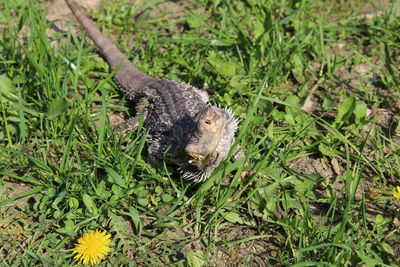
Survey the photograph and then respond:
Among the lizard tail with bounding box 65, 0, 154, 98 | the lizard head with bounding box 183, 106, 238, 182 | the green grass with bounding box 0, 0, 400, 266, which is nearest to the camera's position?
the lizard head with bounding box 183, 106, 238, 182

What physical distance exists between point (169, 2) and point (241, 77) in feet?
5.98

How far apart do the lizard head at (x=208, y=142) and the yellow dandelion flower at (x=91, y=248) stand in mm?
852

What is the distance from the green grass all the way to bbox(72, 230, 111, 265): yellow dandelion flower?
0.25 ft

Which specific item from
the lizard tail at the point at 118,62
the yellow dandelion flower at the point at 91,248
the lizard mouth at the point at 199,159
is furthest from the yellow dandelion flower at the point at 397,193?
the lizard tail at the point at 118,62

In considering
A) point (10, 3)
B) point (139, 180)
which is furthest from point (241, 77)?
point (10, 3)

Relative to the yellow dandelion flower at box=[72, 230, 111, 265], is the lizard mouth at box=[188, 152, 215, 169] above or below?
above

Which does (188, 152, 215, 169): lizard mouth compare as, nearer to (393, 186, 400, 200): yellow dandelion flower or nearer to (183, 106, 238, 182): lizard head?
(183, 106, 238, 182): lizard head

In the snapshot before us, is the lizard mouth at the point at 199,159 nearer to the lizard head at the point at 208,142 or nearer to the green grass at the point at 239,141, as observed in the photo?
the lizard head at the point at 208,142

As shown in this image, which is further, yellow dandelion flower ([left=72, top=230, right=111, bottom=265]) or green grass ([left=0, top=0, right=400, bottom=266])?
green grass ([left=0, top=0, right=400, bottom=266])

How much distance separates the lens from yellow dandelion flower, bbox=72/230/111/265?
288 cm

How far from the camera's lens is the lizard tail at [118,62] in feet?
13.8

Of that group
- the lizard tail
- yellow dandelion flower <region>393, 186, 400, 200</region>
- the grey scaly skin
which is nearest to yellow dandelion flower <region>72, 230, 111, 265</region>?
the grey scaly skin

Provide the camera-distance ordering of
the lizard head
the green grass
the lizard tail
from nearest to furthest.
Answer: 1. the lizard head
2. the green grass
3. the lizard tail

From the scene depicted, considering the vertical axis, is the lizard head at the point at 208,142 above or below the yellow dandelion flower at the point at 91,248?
above
